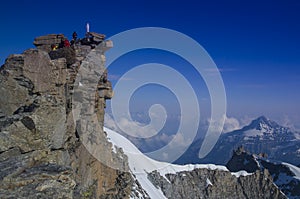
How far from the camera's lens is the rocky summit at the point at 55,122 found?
1436cm

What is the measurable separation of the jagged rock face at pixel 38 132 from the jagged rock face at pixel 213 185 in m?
87.7

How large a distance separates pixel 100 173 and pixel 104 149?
2953 mm

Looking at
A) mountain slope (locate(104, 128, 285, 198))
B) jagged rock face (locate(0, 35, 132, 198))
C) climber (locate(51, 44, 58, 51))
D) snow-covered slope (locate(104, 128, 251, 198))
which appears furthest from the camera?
mountain slope (locate(104, 128, 285, 198))

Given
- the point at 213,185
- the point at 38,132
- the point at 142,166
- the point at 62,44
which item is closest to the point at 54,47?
the point at 62,44

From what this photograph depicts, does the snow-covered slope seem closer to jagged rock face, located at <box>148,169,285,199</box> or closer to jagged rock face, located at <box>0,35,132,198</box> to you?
jagged rock face, located at <box>148,169,285,199</box>

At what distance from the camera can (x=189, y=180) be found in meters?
130

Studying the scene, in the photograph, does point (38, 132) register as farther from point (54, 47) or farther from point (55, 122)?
point (54, 47)

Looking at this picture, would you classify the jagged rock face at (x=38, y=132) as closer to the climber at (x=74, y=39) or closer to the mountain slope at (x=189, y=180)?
the climber at (x=74, y=39)

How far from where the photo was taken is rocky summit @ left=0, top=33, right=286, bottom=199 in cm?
1436

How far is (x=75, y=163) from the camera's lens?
2403cm

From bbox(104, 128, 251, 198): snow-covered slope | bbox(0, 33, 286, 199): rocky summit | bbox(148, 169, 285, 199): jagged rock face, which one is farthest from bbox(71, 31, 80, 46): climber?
bbox(148, 169, 285, 199): jagged rock face

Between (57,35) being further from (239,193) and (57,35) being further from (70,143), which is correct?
(239,193)

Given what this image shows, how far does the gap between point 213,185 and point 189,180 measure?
13.3 metres

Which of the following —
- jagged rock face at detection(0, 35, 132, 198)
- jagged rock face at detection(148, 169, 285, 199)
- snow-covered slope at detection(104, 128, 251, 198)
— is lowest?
jagged rock face at detection(148, 169, 285, 199)
